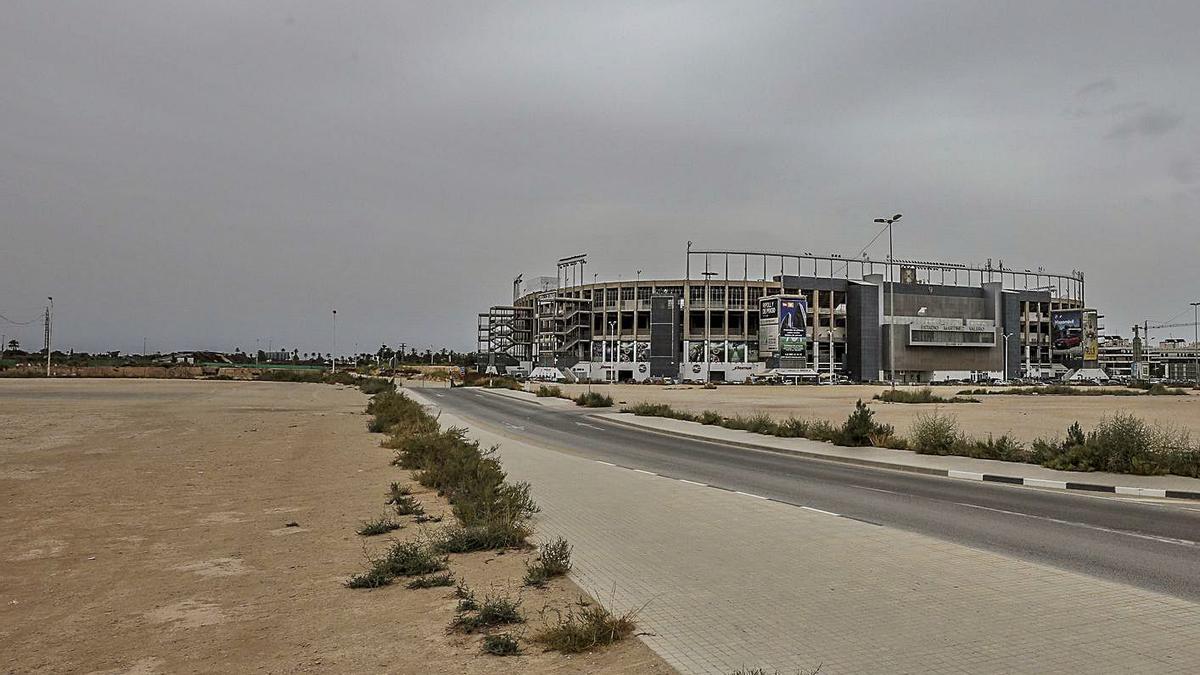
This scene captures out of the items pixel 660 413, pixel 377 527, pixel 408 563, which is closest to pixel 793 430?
pixel 660 413

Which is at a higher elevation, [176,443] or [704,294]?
[704,294]

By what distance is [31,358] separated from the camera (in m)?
137

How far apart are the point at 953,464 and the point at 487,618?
15.2 m

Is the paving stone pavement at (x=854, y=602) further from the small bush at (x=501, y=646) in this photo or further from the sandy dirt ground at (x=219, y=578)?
the small bush at (x=501, y=646)

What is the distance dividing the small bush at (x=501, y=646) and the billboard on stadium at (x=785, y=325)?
10490 centimetres

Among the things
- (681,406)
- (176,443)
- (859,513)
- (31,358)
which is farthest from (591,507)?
(31,358)

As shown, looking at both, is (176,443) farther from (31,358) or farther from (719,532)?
(31,358)

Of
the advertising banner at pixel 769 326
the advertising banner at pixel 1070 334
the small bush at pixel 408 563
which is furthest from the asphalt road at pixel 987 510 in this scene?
the advertising banner at pixel 1070 334

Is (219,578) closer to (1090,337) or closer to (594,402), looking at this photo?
(594,402)

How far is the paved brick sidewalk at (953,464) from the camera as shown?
590 inches

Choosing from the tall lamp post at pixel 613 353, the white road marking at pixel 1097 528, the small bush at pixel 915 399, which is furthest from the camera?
the tall lamp post at pixel 613 353

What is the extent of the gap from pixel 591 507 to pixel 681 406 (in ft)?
124

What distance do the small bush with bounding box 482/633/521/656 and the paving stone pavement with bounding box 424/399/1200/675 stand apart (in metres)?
0.99

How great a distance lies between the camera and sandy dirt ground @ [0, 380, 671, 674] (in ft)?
18.7
